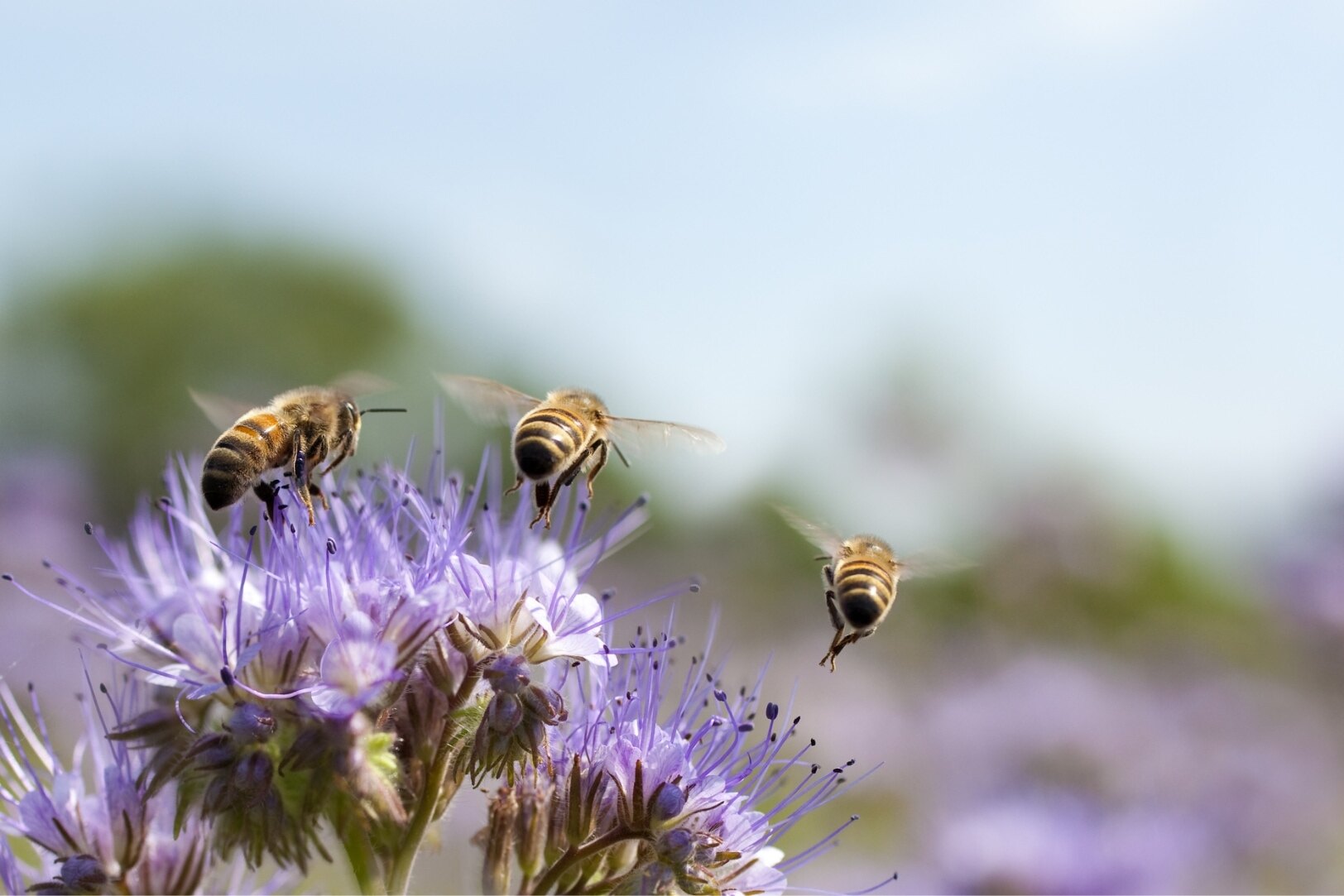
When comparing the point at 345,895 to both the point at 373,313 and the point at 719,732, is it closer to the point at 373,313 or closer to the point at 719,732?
the point at 719,732

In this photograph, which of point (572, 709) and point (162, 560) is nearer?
point (572, 709)

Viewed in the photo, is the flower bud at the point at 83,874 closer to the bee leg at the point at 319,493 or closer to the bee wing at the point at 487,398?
the bee leg at the point at 319,493

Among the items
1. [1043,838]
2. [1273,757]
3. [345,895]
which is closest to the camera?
[345,895]

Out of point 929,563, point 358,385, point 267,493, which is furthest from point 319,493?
point 929,563

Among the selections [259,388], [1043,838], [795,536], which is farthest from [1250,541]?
[259,388]

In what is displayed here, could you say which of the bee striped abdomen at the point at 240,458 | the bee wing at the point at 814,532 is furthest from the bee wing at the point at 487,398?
the bee wing at the point at 814,532

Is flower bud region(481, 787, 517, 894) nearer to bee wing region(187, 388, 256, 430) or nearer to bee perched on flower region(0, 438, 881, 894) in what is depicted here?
bee perched on flower region(0, 438, 881, 894)

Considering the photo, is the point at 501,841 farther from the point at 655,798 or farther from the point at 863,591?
the point at 863,591
